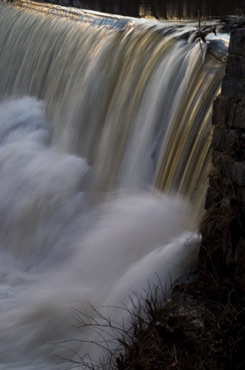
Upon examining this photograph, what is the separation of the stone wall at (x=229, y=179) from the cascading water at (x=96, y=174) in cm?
46

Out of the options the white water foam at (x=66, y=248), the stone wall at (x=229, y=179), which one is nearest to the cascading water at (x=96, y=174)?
the white water foam at (x=66, y=248)

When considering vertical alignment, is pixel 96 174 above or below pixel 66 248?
above

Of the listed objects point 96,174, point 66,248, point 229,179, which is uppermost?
point 229,179

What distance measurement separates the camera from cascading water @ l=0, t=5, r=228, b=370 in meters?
6.59

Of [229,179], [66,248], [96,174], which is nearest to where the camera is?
[229,179]

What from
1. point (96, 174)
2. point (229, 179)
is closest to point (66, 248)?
point (96, 174)

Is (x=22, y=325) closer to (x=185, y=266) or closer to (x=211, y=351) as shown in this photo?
(x=185, y=266)

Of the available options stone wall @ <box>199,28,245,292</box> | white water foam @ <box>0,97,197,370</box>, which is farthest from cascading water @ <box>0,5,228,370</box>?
stone wall @ <box>199,28,245,292</box>

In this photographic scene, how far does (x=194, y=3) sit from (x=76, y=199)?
22.3 ft

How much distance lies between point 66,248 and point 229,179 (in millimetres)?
3186

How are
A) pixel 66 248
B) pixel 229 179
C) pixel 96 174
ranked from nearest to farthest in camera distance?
pixel 229 179
pixel 66 248
pixel 96 174

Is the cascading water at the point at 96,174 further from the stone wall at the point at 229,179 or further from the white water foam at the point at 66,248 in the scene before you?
the stone wall at the point at 229,179

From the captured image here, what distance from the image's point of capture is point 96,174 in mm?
8961

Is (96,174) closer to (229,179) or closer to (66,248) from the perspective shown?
(66,248)
